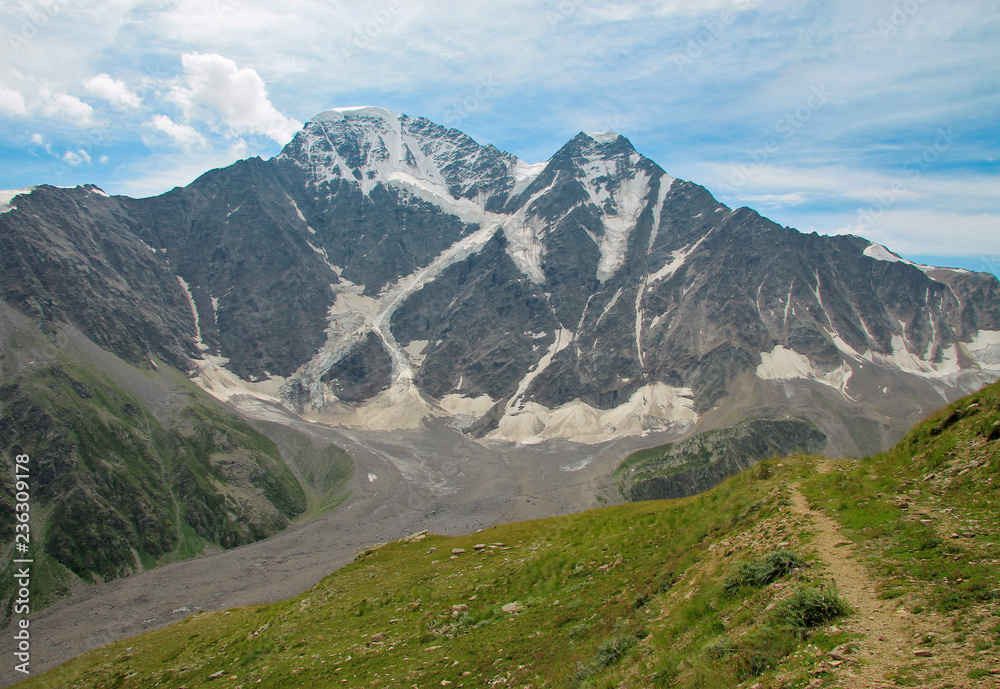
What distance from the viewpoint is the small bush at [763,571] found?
14859 mm

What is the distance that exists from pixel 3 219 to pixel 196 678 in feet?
762

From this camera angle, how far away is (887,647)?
34.5 feet

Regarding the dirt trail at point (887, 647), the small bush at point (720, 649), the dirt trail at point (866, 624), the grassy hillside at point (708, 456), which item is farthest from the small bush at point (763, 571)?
the grassy hillside at point (708, 456)

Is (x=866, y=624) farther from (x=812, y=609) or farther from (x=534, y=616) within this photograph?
(x=534, y=616)

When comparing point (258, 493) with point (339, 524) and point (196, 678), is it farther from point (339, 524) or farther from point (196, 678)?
point (196, 678)

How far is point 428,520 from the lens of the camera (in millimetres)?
155750

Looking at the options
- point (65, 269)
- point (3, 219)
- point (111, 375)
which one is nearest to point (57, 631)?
point (111, 375)

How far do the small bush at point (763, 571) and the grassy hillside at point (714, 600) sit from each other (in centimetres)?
5

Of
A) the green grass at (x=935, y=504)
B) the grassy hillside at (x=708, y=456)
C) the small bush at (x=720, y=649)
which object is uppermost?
A: the green grass at (x=935, y=504)

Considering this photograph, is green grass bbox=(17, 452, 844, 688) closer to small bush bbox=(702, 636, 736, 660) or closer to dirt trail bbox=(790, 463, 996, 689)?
small bush bbox=(702, 636, 736, 660)

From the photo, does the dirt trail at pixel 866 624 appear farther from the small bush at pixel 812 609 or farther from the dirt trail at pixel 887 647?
the small bush at pixel 812 609

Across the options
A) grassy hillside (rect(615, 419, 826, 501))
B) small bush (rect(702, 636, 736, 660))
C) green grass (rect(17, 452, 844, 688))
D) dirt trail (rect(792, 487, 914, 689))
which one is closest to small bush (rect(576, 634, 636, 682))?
green grass (rect(17, 452, 844, 688))

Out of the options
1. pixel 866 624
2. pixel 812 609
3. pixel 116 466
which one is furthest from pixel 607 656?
pixel 116 466

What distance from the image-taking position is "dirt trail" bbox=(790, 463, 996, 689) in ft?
30.9
